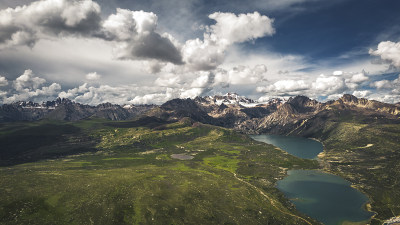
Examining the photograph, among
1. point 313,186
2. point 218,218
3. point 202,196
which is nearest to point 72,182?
point 202,196

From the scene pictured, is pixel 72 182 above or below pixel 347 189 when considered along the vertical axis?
above

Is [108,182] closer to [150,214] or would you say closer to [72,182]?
[72,182]

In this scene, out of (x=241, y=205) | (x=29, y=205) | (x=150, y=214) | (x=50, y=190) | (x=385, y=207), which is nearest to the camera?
(x=29, y=205)

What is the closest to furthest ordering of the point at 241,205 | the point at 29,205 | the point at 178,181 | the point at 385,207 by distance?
1. the point at 29,205
2. the point at 241,205
3. the point at 385,207
4. the point at 178,181

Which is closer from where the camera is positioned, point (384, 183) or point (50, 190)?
point (50, 190)

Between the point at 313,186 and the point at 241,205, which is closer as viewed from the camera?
the point at 241,205

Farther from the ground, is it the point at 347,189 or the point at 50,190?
the point at 50,190

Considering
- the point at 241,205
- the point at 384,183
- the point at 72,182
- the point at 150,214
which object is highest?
the point at 72,182

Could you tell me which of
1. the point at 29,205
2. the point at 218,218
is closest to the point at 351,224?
the point at 218,218

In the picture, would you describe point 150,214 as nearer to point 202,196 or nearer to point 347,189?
point 202,196
